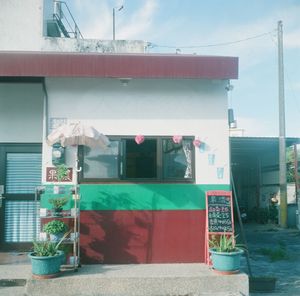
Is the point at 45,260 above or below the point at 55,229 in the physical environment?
below

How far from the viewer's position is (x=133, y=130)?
778 cm

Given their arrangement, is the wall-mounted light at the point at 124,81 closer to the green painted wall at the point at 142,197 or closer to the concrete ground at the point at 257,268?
the green painted wall at the point at 142,197

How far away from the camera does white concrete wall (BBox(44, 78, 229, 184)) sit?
7754 millimetres

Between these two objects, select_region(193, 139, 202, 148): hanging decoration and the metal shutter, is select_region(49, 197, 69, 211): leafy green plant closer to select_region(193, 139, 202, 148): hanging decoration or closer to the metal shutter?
the metal shutter

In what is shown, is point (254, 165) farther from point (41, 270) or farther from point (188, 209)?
point (41, 270)

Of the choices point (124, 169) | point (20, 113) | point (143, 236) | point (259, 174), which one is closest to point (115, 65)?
point (124, 169)

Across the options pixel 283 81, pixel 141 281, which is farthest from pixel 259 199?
pixel 141 281

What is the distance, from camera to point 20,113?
8969 mm

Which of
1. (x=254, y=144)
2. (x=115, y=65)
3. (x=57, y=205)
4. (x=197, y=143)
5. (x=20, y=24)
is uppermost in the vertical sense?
(x=20, y=24)

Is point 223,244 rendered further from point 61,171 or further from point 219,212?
point 61,171

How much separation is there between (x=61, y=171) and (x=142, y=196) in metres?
1.58

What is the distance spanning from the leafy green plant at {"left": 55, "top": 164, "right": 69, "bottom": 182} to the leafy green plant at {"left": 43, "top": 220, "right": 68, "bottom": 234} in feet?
2.97

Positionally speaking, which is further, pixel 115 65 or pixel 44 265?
pixel 115 65

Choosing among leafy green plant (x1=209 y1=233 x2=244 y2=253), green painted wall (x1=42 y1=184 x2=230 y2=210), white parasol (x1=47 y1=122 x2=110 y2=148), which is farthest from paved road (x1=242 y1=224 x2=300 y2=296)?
white parasol (x1=47 y1=122 x2=110 y2=148)
